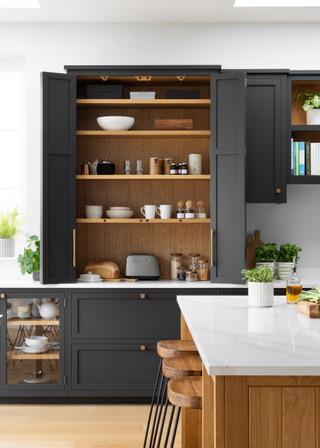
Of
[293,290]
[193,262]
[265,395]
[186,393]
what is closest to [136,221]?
[193,262]

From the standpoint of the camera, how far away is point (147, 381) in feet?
10.2

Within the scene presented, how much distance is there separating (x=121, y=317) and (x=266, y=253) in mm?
1257

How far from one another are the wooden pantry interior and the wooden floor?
0.95m

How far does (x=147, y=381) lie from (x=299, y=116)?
250 cm

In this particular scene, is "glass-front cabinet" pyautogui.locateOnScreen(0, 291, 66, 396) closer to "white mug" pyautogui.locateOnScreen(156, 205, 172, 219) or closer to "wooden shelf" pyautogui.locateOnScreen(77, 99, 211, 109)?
"white mug" pyautogui.locateOnScreen(156, 205, 172, 219)

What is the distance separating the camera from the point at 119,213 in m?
3.39

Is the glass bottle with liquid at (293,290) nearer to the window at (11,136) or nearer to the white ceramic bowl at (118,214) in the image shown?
the white ceramic bowl at (118,214)

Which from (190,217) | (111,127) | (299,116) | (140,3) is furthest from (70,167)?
(299,116)

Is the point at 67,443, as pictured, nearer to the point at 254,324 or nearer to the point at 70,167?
the point at 254,324

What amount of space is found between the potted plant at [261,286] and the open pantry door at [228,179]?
3.57ft

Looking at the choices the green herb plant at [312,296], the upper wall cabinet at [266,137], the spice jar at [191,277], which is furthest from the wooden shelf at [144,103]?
the green herb plant at [312,296]

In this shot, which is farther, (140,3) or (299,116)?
(299,116)

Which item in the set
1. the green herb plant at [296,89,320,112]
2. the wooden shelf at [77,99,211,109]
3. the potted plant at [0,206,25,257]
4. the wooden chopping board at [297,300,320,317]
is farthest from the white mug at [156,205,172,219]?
the wooden chopping board at [297,300,320,317]

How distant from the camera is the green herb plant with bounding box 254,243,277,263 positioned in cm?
338
